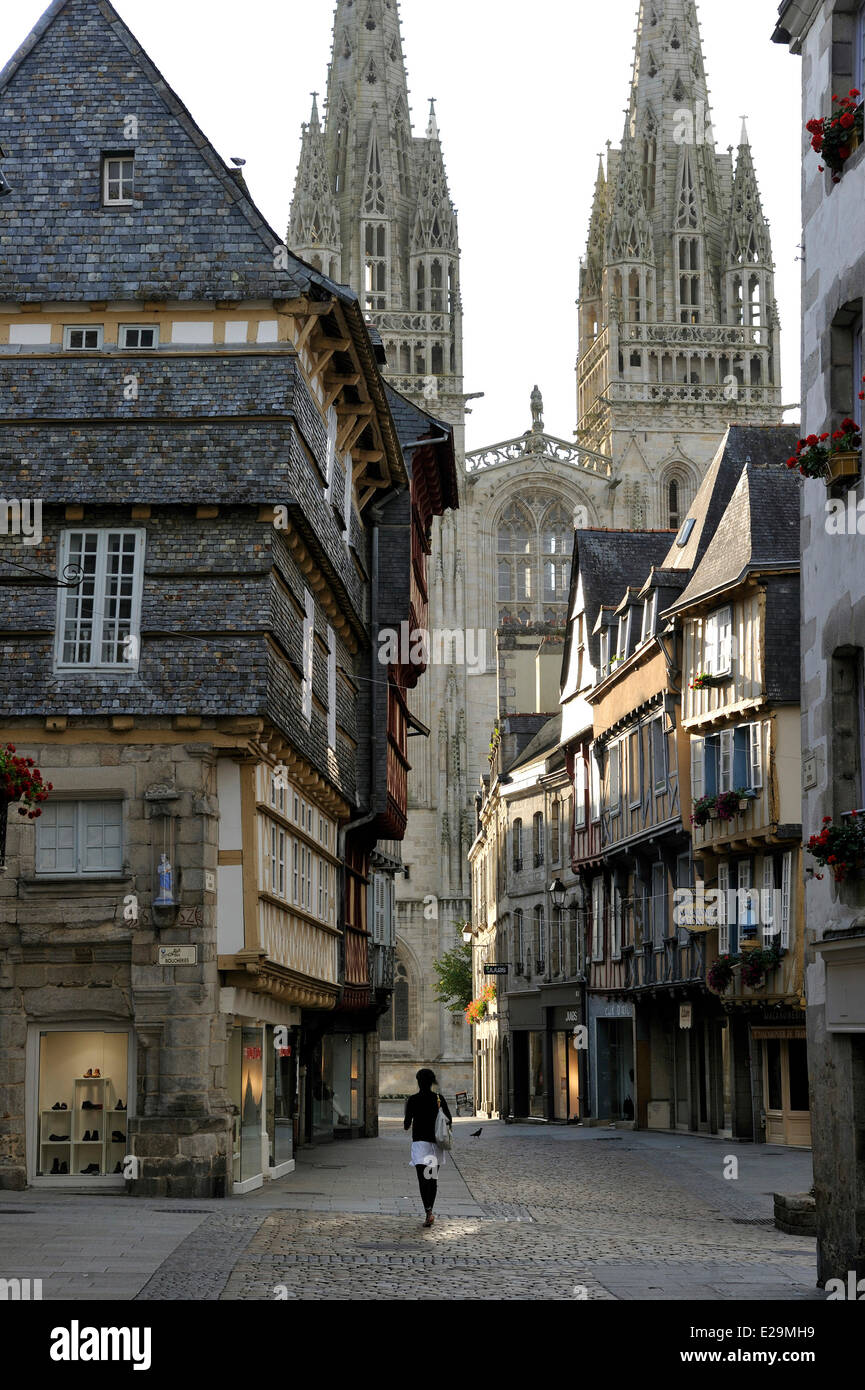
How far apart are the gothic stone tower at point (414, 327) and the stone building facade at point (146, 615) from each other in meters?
63.2

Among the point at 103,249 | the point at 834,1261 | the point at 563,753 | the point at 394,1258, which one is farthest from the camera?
the point at 563,753

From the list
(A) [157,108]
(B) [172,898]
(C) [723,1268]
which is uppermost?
(A) [157,108]

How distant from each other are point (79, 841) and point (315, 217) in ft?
257

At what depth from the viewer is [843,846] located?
14.0 meters

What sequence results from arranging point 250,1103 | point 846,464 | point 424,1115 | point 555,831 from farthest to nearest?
point 555,831
point 250,1103
point 424,1115
point 846,464

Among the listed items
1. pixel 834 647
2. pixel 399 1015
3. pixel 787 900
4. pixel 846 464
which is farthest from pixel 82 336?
pixel 399 1015

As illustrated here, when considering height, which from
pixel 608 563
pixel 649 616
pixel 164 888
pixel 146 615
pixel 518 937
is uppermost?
pixel 608 563

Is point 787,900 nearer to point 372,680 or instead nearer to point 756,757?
point 756,757

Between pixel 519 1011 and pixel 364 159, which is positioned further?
pixel 364 159

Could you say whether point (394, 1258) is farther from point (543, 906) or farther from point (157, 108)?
point (543, 906)

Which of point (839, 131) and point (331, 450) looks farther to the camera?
point (331, 450)

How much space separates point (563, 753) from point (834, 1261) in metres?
34.2
